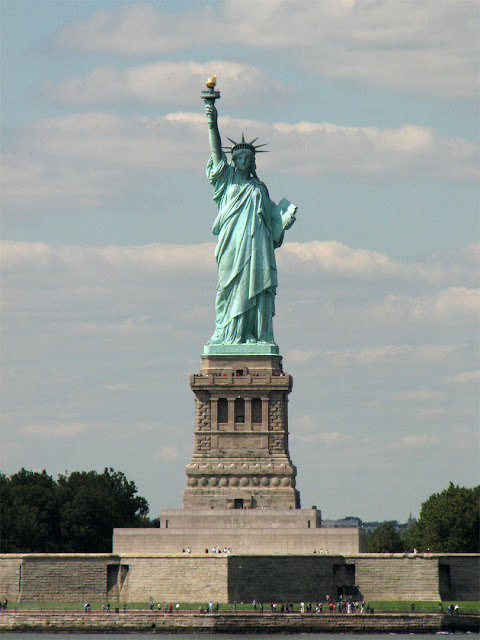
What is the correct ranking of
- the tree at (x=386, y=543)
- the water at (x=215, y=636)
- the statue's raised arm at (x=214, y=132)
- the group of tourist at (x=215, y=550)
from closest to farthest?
the water at (x=215, y=636)
the group of tourist at (x=215, y=550)
the statue's raised arm at (x=214, y=132)
the tree at (x=386, y=543)

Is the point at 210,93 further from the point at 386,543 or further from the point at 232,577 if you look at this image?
the point at 386,543

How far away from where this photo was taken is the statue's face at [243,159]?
72.5 m

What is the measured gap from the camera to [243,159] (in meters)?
72.6

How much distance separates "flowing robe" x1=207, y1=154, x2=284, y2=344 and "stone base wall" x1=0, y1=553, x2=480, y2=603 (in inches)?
426

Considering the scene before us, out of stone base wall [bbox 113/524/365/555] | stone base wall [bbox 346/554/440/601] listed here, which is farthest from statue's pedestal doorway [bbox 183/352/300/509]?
stone base wall [bbox 346/554/440/601]

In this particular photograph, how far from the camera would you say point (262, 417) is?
2793 inches

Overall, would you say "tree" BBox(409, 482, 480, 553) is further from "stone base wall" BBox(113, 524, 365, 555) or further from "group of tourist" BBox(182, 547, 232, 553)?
"group of tourist" BBox(182, 547, 232, 553)

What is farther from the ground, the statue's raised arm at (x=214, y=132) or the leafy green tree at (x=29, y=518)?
the statue's raised arm at (x=214, y=132)

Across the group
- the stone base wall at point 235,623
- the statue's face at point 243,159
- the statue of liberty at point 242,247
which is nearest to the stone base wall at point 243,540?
the stone base wall at point 235,623

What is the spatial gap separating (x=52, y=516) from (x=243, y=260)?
1696cm

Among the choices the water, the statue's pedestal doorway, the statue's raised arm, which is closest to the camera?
the water

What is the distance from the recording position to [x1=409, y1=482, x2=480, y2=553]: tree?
82375 millimetres

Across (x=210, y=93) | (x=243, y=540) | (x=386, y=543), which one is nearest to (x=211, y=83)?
(x=210, y=93)

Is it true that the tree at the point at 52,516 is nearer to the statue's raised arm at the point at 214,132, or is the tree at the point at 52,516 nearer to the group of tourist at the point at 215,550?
the group of tourist at the point at 215,550
